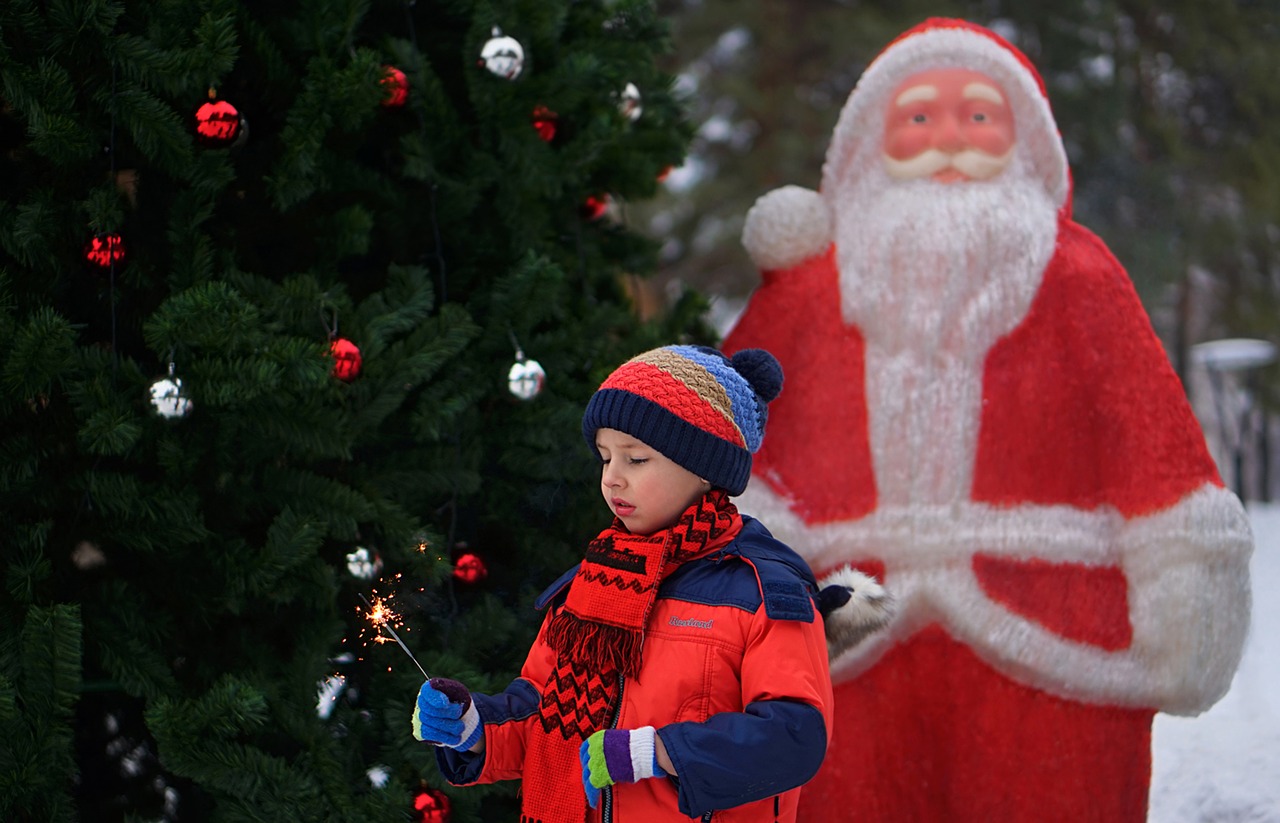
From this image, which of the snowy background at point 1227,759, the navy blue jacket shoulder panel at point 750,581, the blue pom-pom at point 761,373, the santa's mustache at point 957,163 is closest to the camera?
the navy blue jacket shoulder panel at point 750,581

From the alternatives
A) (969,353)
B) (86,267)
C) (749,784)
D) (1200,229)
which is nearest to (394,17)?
(86,267)

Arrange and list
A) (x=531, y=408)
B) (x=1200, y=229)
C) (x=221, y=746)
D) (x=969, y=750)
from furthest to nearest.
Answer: (x=1200, y=229) → (x=969, y=750) → (x=531, y=408) → (x=221, y=746)

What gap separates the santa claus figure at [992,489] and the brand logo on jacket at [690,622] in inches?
39.0

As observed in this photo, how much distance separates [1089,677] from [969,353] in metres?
0.67

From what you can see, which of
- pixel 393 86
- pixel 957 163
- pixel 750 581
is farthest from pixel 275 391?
pixel 957 163

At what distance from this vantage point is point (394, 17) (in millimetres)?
2283

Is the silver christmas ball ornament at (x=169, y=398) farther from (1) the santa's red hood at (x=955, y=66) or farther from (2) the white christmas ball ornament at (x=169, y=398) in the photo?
(1) the santa's red hood at (x=955, y=66)

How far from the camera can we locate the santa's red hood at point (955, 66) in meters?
2.56

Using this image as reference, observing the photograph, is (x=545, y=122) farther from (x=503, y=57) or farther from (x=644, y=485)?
(x=644, y=485)

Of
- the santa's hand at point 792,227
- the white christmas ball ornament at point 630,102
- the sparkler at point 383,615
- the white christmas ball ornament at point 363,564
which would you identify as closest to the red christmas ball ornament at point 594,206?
the white christmas ball ornament at point 630,102

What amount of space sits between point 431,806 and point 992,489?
3.97ft

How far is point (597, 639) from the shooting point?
1444 millimetres

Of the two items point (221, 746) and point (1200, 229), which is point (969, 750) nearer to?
point (221, 746)

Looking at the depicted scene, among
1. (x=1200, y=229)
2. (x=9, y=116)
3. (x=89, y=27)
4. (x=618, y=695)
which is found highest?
(x=89, y=27)
